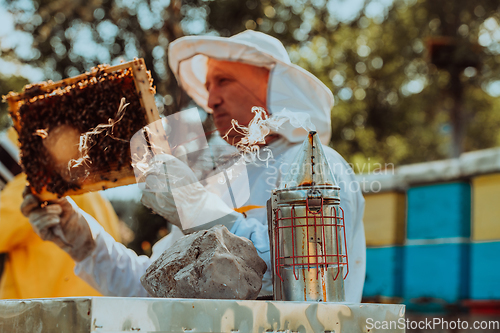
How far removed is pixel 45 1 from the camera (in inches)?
367

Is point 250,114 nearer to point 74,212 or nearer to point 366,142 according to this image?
point 74,212

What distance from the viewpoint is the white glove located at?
1687 millimetres

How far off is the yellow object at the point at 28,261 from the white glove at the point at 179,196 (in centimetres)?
169

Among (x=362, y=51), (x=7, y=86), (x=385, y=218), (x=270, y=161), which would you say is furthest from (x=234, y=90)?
(x=362, y=51)

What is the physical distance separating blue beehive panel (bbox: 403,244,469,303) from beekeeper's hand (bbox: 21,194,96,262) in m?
5.26

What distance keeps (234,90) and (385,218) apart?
5438 mm

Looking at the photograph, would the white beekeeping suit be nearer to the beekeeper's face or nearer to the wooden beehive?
the beekeeper's face

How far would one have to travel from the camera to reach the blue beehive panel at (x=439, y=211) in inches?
244

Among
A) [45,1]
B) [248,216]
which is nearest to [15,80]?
[45,1]

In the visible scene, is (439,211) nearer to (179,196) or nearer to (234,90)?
(234,90)

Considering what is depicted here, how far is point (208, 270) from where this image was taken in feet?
4.22

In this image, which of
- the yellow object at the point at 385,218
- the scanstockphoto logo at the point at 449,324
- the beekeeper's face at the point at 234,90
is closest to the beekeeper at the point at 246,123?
the beekeeper's face at the point at 234,90

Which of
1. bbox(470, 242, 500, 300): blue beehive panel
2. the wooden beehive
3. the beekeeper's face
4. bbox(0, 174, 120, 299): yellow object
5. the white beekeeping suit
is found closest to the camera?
the wooden beehive

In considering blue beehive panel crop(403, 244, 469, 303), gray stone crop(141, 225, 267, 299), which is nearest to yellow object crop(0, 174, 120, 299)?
gray stone crop(141, 225, 267, 299)
